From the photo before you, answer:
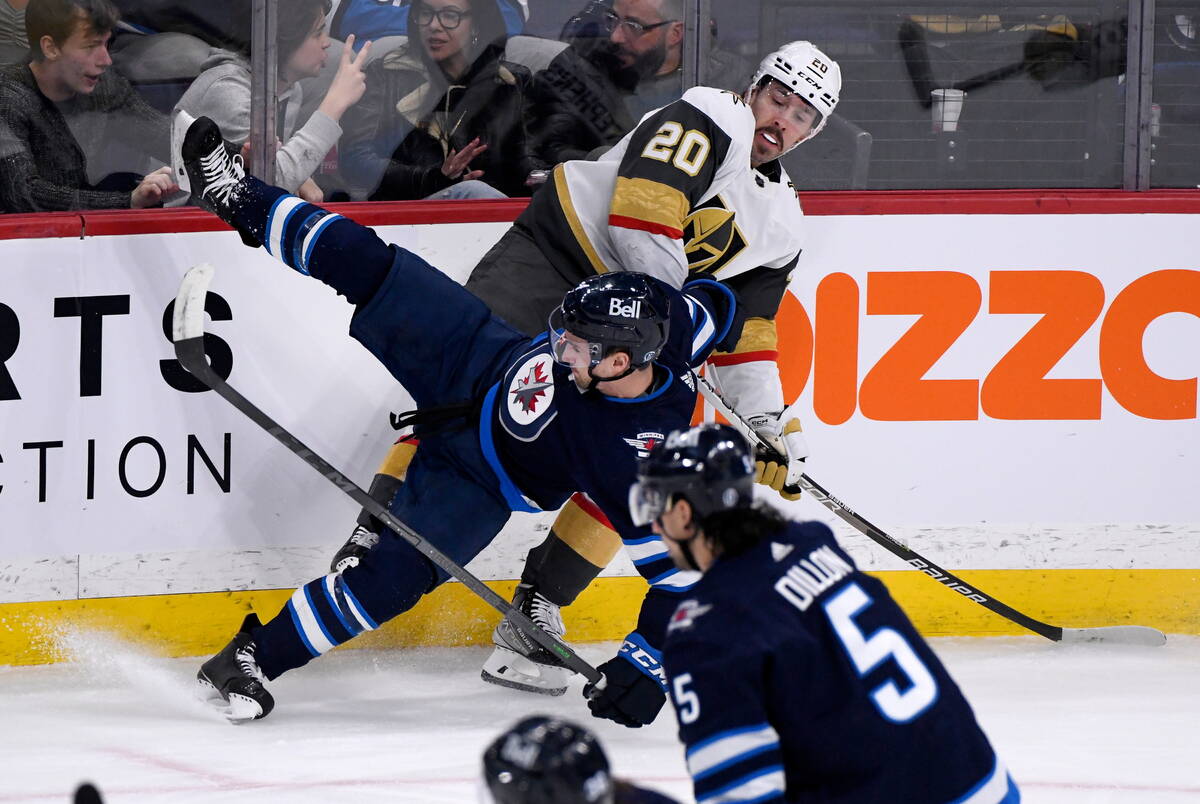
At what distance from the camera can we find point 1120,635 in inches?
153

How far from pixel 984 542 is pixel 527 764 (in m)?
2.77

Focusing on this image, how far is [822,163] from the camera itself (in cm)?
397

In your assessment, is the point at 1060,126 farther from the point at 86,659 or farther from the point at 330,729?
the point at 86,659

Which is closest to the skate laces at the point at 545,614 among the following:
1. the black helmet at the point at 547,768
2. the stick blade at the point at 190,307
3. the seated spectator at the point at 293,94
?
the stick blade at the point at 190,307

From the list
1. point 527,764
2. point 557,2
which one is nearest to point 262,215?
point 557,2

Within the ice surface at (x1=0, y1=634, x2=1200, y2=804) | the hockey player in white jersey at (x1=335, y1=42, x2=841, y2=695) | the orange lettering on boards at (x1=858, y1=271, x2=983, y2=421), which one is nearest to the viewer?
the ice surface at (x1=0, y1=634, x2=1200, y2=804)

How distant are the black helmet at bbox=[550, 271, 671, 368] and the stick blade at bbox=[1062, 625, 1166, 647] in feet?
5.36

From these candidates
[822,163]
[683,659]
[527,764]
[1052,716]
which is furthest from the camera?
[822,163]

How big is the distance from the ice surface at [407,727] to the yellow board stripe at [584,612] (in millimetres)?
48

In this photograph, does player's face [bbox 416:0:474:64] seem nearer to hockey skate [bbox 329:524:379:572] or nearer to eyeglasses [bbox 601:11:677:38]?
eyeglasses [bbox 601:11:677:38]

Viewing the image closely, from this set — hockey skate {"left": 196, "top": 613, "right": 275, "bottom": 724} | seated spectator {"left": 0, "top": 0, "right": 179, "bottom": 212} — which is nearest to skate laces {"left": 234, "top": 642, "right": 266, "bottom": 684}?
hockey skate {"left": 196, "top": 613, "right": 275, "bottom": 724}

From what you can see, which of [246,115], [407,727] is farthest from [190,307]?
[407,727]

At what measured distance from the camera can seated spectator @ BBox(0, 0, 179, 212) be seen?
353cm

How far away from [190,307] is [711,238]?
1.18 metres
